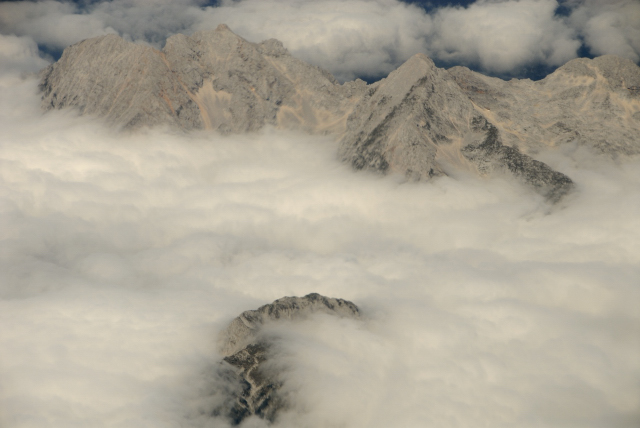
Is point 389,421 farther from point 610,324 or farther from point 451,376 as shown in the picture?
point 610,324

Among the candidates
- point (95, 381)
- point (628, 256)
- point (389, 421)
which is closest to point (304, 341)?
point (389, 421)

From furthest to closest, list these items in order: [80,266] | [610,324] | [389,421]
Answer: [80,266] < [610,324] < [389,421]

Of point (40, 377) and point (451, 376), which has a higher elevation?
point (451, 376)

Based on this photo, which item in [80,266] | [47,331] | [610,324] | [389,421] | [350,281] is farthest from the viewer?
[80,266]

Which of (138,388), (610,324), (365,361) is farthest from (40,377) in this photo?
(610,324)

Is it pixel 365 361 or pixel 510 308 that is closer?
pixel 365 361

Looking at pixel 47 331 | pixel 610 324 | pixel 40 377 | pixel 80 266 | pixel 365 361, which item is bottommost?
pixel 80 266

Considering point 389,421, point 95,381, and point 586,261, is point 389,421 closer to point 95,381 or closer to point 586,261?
point 95,381
